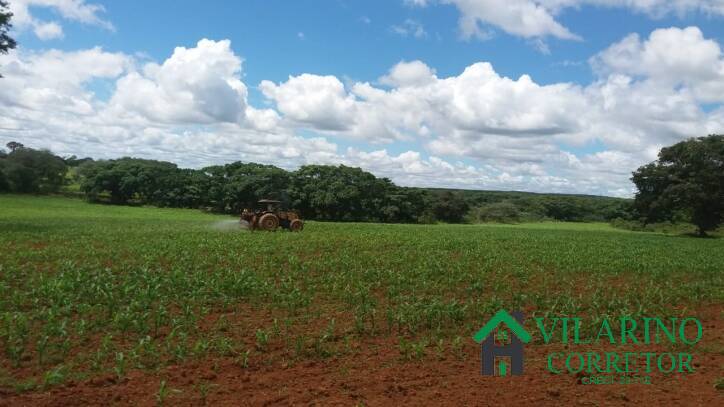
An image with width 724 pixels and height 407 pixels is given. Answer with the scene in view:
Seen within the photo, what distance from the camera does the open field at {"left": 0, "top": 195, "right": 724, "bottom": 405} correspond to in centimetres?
609

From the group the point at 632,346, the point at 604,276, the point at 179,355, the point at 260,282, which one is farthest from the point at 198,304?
the point at 604,276

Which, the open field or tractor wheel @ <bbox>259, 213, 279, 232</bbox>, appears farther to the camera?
tractor wheel @ <bbox>259, 213, 279, 232</bbox>

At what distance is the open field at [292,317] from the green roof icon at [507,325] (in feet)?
0.90

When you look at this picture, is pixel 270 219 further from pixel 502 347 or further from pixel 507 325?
pixel 502 347

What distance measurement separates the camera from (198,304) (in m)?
9.83

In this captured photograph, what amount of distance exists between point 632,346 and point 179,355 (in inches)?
295

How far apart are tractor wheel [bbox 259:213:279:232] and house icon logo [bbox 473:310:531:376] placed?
16.6 metres

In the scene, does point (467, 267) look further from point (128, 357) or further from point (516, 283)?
point (128, 357)

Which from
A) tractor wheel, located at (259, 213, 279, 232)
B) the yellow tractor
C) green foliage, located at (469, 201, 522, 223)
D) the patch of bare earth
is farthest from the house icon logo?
green foliage, located at (469, 201, 522, 223)

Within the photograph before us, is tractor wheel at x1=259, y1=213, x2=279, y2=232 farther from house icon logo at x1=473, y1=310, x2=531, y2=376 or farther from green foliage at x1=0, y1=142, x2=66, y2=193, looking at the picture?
green foliage at x1=0, y1=142, x2=66, y2=193

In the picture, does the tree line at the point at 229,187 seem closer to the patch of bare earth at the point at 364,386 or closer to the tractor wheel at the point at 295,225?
the tractor wheel at the point at 295,225

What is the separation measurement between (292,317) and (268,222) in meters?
15.2

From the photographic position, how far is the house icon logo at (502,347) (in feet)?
22.2

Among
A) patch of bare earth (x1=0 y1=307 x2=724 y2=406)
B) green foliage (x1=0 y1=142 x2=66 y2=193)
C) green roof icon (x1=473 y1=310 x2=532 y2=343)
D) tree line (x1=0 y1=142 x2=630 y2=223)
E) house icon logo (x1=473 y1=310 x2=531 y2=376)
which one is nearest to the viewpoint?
patch of bare earth (x1=0 y1=307 x2=724 y2=406)
